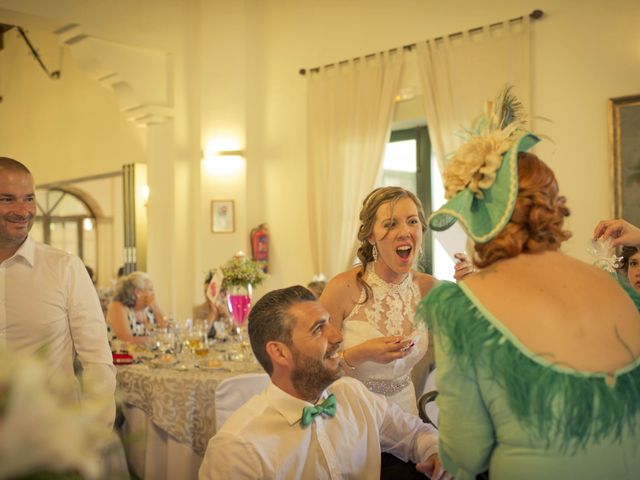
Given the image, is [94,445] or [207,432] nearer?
[94,445]

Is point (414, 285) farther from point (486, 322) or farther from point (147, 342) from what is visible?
point (147, 342)

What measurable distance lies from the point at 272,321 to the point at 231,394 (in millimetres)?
1384

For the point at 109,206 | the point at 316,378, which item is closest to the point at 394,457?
the point at 316,378

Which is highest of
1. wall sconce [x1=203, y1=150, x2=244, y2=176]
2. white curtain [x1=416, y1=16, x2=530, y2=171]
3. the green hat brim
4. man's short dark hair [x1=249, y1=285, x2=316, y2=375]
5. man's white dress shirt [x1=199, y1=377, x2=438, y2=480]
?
white curtain [x1=416, y1=16, x2=530, y2=171]

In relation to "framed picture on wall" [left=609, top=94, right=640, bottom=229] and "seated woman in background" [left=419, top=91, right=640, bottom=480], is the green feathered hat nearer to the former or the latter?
"seated woman in background" [left=419, top=91, right=640, bottom=480]

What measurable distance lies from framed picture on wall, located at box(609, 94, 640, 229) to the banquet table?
3338 mm

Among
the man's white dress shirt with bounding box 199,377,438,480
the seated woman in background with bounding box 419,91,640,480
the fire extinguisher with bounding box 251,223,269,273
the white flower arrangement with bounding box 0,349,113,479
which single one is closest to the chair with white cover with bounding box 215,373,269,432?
the man's white dress shirt with bounding box 199,377,438,480

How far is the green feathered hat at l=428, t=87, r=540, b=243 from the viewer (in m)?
1.55

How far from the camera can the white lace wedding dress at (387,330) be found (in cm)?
287

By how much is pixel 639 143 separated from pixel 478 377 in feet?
14.2

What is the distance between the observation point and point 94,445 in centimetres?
90

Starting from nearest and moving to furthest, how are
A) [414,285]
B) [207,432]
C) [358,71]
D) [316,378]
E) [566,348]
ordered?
[566,348]
[316,378]
[414,285]
[207,432]
[358,71]

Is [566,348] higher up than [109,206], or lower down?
lower down

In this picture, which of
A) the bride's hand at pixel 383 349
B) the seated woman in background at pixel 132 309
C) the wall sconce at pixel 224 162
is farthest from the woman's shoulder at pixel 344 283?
the wall sconce at pixel 224 162
